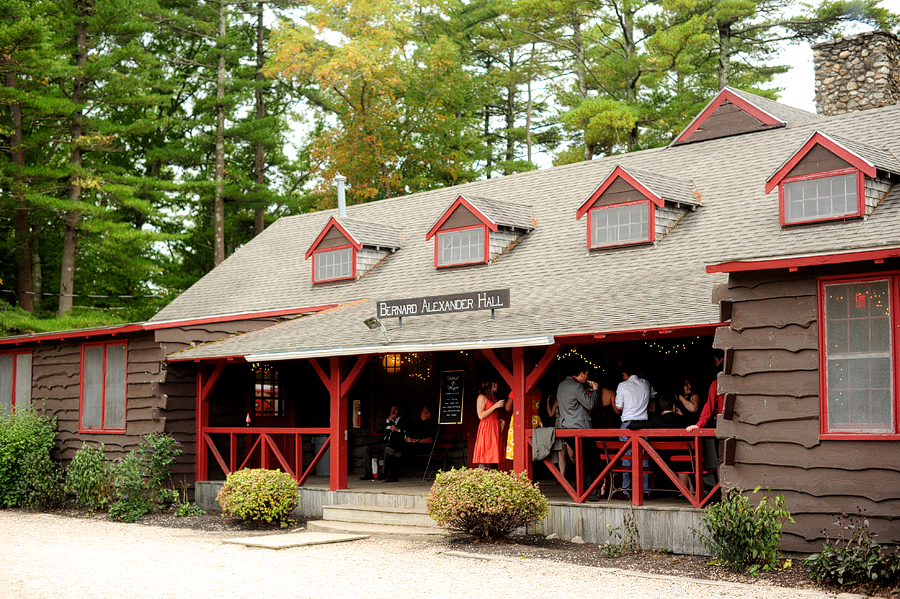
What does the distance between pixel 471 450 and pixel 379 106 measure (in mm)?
17722

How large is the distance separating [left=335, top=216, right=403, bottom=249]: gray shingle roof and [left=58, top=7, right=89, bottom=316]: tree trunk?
10.7 meters

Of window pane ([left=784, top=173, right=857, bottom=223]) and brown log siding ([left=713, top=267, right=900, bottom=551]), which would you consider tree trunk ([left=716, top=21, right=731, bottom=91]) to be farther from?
brown log siding ([left=713, top=267, right=900, bottom=551])

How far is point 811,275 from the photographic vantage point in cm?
938

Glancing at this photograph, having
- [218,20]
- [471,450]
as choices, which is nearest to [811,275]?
[471,450]

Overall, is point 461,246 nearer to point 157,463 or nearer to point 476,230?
point 476,230

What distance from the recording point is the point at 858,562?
8.12 m

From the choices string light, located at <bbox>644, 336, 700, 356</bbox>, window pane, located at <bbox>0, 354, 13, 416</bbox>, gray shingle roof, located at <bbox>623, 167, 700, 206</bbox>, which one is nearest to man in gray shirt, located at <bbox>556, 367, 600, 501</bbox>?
string light, located at <bbox>644, 336, 700, 356</bbox>

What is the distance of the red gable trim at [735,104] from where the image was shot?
15688mm

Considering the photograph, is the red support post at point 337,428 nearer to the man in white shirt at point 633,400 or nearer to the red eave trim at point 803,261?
the man in white shirt at point 633,400

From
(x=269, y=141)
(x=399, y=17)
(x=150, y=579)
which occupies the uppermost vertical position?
(x=399, y=17)

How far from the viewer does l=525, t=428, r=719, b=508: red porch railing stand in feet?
34.1

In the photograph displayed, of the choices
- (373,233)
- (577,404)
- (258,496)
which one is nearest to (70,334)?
(258,496)

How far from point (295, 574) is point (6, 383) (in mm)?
11724

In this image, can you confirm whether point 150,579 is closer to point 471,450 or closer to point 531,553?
point 531,553
